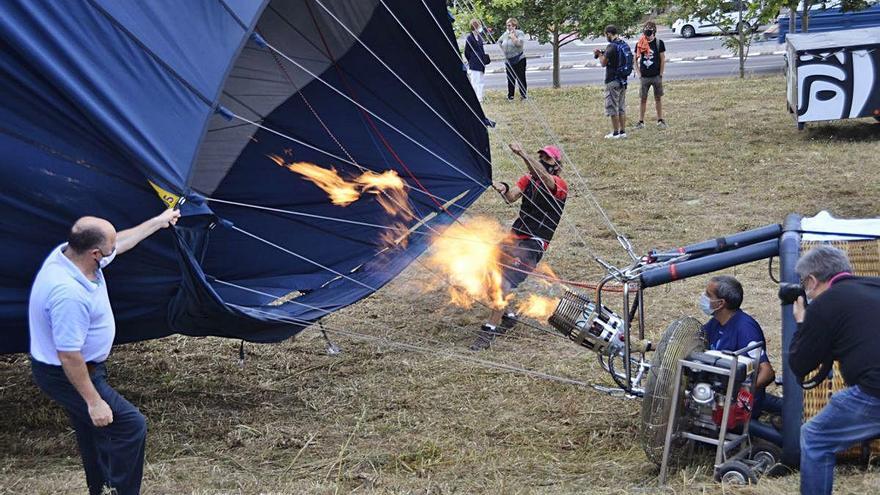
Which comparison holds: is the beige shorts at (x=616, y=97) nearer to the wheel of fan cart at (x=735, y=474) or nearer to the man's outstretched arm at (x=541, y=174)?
the man's outstretched arm at (x=541, y=174)

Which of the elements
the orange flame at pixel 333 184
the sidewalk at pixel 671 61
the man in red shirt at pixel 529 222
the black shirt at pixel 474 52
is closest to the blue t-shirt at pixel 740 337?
the man in red shirt at pixel 529 222

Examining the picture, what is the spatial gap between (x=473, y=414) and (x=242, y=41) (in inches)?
95.8

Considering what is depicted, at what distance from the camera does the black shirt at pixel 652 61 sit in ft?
43.3

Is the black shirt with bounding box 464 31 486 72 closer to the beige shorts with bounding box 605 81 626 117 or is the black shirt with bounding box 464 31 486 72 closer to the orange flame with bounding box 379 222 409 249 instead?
the beige shorts with bounding box 605 81 626 117

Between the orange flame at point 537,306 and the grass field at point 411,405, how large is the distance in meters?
0.25

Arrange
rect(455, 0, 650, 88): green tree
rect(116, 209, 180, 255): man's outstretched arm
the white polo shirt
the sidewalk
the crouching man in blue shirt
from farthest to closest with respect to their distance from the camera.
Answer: the sidewalk → rect(455, 0, 650, 88): green tree → the crouching man in blue shirt → rect(116, 209, 180, 255): man's outstretched arm → the white polo shirt

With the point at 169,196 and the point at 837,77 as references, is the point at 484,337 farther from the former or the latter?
the point at 837,77

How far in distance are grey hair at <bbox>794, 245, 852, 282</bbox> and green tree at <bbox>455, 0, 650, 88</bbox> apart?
1436cm

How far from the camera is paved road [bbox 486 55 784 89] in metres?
19.9

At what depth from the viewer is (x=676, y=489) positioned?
4418mm

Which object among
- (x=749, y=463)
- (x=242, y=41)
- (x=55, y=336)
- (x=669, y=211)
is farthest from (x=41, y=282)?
(x=669, y=211)

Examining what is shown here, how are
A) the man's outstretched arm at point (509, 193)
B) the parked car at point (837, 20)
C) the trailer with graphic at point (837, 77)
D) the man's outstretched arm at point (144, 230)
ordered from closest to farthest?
the man's outstretched arm at point (144, 230) < the man's outstretched arm at point (509, 193) < the trailer with graphic at point (837, 77) < the parked car at point (837, 20)

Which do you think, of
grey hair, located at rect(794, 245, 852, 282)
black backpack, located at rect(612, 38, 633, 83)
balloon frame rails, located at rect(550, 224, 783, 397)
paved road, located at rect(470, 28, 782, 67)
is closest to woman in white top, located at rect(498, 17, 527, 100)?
black backpack, located at rect(612, 38, 633, 83)

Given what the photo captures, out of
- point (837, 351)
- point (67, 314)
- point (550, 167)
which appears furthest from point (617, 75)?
point (67, 314)
